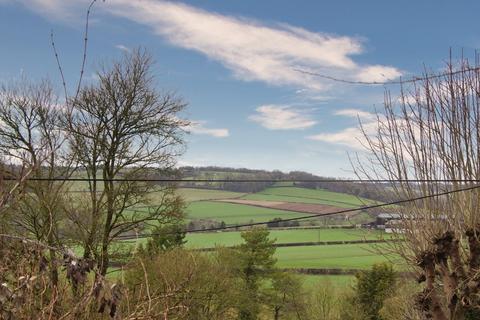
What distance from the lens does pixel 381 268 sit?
1163 inches

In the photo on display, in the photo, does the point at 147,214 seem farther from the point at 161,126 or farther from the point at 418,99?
the point at 418,99

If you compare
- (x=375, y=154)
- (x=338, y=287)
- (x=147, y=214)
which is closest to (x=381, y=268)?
(x=338, y=287)

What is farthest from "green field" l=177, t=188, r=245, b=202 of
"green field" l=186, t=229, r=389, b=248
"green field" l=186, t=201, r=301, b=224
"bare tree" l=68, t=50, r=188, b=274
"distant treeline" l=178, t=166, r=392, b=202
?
"bare tree" l=68, t=50, r=188, b=274

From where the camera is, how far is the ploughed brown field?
4456 centimetres

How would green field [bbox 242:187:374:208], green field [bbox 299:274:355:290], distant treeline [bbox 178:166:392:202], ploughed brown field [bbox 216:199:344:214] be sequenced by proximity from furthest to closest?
green field [bbox 242:187:374:208]
ploughed brown field [bbox 216:199:344:214]
green field [bbox 299:274:355:290]
distant treeline [bbox 178:166:392:202]

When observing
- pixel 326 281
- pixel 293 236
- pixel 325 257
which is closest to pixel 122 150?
pixel 326 281

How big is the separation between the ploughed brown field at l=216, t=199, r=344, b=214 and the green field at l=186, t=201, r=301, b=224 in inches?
28.8

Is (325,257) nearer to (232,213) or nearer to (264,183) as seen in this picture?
(232,213)

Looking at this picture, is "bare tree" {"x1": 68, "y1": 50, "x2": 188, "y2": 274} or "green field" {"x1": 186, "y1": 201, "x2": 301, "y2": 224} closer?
"bare tree" {"x1": 68, "y1": 50, "x2": 188, "y2": 274}

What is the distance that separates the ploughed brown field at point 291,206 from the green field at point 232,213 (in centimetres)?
73

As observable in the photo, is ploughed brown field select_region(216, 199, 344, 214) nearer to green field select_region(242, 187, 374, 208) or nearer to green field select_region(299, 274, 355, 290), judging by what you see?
green field select_region(242, 187, 374, 208)

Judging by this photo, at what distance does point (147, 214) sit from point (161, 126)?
2908 millimetres

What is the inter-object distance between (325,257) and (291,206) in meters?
6.79

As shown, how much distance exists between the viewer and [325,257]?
43719mm
